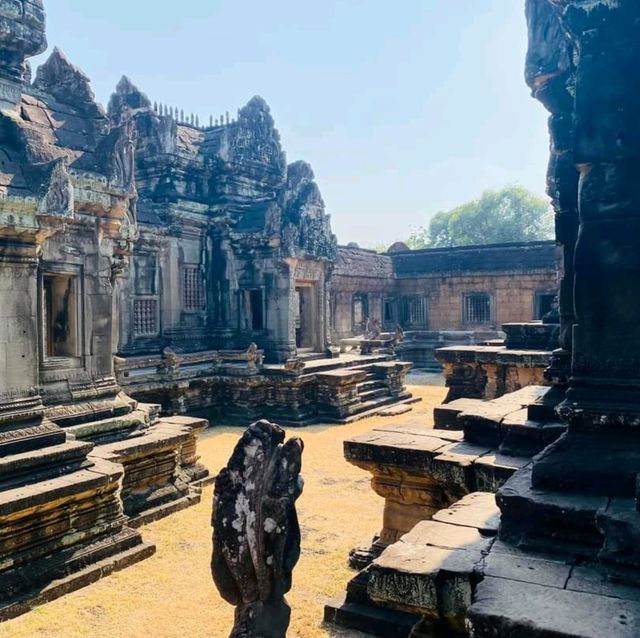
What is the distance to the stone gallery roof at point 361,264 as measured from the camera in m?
26.2

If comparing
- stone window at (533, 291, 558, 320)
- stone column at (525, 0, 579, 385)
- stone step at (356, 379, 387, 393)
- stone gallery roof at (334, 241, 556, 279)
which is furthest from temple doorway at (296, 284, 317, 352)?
stone window at (533, 291, 558, 320)

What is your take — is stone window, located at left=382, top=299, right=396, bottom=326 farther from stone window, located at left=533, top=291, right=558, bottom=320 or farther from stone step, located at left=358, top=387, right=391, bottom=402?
stone step, located at left=358, top=387, right=391, bottom=402

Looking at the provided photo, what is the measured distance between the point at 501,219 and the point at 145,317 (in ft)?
155

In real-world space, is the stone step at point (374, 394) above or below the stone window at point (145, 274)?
below

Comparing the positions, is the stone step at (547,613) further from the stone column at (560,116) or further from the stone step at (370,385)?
the stone step at (370,385)

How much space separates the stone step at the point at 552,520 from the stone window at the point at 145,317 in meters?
12.7

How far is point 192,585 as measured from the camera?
575cm

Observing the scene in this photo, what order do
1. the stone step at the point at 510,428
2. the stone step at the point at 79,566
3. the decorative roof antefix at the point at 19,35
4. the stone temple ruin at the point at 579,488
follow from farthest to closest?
the decorative roof antefix at the point at 19,35 → the stone step at the point at 79,566 → the stone step at the point at 510,428 → the stone temple ruin at the point at 579,488

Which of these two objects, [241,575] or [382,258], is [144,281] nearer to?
[241,575]

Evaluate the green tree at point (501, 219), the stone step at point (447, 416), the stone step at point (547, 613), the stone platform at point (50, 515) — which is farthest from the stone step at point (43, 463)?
the green tree at point (501, 219)

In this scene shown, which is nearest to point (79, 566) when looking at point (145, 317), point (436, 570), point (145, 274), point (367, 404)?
point (436, 570)

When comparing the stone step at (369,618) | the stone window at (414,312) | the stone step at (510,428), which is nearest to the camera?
the stone step at (369,618)

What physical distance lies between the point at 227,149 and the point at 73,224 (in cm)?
1039

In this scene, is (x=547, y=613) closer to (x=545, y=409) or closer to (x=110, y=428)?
(x=545, y=409)
